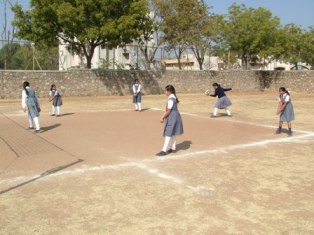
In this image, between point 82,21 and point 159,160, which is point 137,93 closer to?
point 82,21

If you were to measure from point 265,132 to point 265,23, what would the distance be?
76.9 ft

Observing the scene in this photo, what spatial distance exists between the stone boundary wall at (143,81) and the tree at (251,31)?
2.65 meters

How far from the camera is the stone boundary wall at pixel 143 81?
25.2m

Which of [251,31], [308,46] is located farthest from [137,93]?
[308,46]

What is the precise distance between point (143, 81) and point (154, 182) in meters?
23.5

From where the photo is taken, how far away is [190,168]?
8.02m

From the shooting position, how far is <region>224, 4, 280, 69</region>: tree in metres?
33.4

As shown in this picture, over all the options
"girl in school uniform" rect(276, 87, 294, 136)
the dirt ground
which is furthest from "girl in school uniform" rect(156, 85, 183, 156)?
"girl in school uniform" rect(276, 87, 294, 136)

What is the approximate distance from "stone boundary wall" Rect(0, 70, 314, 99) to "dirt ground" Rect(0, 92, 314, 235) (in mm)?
12980

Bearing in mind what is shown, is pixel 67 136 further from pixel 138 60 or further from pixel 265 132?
pixel 138 60

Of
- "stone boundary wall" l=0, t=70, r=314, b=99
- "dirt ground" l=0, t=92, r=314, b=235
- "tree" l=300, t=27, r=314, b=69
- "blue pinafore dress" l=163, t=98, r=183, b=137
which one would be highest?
"tree" l=300, t=27, r=314, b=69

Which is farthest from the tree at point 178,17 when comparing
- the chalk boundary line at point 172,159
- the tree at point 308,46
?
the chalk boundary line at point 172,159

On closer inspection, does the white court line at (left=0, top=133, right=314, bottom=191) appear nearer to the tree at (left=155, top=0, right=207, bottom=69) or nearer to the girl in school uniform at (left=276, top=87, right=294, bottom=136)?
the girl in school uniform at (left=276, top=87, right=294, bottom=136)

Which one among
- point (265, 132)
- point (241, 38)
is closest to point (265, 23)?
point (241, 38)
